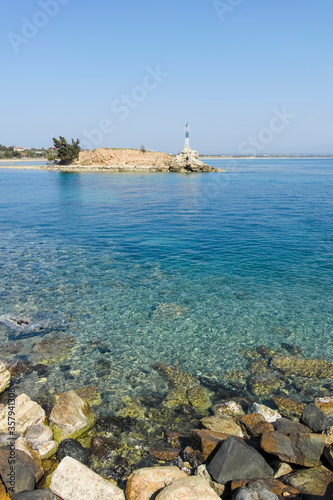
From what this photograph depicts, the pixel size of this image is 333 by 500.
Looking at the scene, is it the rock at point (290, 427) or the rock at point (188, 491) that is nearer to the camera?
the rock at point (188, 491)

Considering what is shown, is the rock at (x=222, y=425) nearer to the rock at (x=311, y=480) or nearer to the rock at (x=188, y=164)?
the rock at (x=311, y=480)

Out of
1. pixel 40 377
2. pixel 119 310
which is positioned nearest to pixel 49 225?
pixel 119 310

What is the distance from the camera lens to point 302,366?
11406 millimetres

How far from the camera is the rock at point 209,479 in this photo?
6539 millimetres

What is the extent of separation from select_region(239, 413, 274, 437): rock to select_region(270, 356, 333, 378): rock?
304 centimetres

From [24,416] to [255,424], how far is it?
5820mm

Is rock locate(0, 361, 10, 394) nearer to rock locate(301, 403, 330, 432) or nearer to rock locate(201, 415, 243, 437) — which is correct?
rock locate(201, 415, 243, 437)

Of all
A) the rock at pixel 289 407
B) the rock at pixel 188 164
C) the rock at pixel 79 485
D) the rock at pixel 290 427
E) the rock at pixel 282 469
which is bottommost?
the rock at pixel 289 407

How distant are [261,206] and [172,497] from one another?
138 feet

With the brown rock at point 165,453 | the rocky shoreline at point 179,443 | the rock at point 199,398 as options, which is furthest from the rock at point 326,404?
the brown rock at point 165,453

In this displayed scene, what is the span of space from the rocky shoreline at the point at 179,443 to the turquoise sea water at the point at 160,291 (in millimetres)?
937

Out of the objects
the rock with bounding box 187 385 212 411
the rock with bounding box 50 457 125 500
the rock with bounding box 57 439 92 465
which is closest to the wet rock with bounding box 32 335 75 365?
the rock with bounding box 57 439 92 465

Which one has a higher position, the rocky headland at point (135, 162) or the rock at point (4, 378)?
the rocky headland at point (135, 162)

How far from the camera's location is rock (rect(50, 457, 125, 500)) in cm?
625
